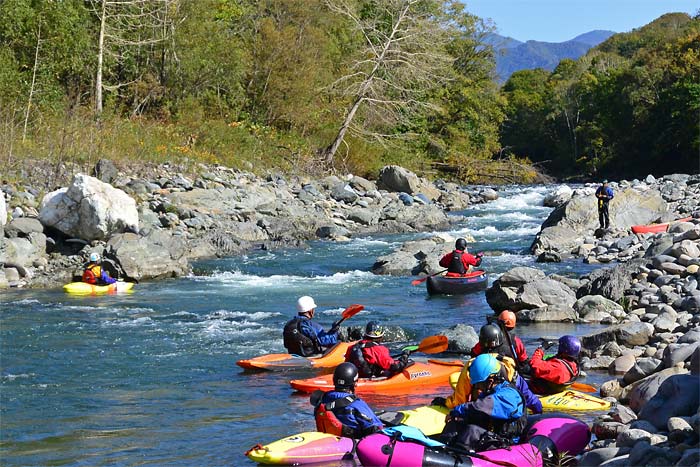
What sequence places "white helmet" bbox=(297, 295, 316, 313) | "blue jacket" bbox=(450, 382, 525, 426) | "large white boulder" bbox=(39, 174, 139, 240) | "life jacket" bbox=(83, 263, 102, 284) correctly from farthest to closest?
1. "large white boulder" bbox=(39, 174, 139, 240)
2. "life jacket" bbox=(83, 263, 102, 284)
3. "white helmet" bbox=(297, 295, 316, 313)
4. "blue jacket" bbox=(450, 382, 525, 426)

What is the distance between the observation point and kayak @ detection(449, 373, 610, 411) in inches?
282

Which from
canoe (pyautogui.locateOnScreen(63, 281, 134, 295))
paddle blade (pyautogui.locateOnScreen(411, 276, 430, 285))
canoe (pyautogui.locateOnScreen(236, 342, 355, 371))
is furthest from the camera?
paddle blade (pyautogui.locateOnScreen(411, 276, 430, 285))

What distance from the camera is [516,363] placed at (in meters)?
7.61

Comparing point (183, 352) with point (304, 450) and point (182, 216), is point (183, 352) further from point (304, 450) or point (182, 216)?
point (182, 216)

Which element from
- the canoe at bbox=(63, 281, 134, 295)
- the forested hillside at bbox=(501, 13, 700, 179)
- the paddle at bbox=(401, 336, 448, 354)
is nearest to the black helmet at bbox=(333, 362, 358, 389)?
the paddle at bbox=(401, 336, 448, 354)

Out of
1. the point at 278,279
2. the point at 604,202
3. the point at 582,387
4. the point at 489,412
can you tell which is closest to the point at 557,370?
the point at 582,387

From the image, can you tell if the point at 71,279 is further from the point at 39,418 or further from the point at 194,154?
the point at 194,154

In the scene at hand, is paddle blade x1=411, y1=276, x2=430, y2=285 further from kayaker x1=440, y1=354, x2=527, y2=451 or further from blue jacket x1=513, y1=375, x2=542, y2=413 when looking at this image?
kayaker x1=440, y1=354, x2=527, y2=451

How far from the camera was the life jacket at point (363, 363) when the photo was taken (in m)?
8.47

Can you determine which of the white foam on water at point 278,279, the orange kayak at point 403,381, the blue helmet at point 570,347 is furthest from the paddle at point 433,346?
the white foam on water at point 278,279

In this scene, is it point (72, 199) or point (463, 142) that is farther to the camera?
point (463, 142)

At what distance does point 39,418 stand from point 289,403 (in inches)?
87.0

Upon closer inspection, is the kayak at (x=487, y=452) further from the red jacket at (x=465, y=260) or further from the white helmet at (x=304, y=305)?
the red jacket at (x=465, y=260)

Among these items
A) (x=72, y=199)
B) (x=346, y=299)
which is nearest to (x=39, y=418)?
(x=346, y=299)
